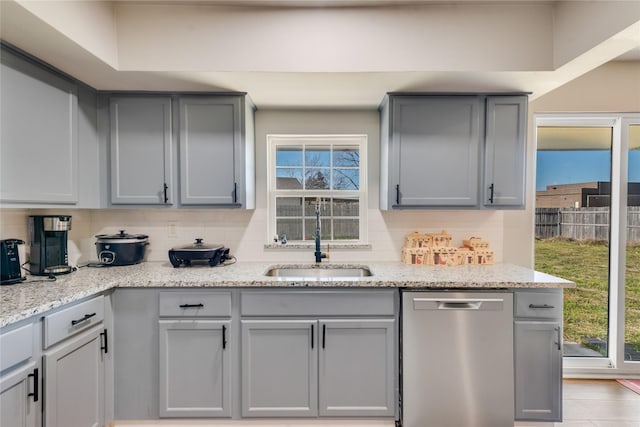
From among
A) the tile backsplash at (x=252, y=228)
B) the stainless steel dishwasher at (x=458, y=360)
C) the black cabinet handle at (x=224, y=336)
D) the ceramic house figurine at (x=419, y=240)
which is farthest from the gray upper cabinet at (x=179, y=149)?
the stainless steel dishwasher at (x=458, y=360)

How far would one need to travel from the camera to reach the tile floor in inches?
77.9

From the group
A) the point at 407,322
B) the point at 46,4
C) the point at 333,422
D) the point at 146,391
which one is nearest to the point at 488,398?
the point at 407,322

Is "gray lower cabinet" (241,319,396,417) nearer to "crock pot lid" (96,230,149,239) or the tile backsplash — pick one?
the tile backsplash

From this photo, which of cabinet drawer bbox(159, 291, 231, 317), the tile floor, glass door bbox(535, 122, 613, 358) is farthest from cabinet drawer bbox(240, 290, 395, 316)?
glass door bbox(535, 122, 613, 358)

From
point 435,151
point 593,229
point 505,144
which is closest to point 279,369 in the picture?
point 435,151

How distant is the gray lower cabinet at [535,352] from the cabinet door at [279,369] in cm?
122

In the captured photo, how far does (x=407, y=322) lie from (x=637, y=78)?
2.76m

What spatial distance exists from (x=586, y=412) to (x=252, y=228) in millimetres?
2744

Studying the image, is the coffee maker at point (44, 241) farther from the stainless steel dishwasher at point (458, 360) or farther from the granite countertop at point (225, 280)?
the stainless steel dishwasher at point (458, 360)

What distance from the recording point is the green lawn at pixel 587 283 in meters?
2.70

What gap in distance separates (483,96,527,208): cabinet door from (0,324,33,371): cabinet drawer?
268cm

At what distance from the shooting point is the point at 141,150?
88.8 inches

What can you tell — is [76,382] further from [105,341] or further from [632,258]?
[632,258]

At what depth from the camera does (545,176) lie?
2738mm
